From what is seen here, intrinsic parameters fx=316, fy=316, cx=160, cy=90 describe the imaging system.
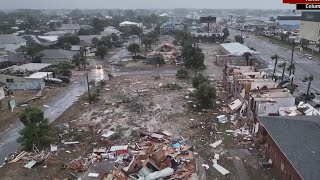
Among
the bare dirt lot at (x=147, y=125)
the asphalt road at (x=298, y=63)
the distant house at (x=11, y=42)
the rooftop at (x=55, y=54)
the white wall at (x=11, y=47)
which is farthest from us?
the distant house at (x=11, y=42)

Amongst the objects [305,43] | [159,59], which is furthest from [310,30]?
[159,59]

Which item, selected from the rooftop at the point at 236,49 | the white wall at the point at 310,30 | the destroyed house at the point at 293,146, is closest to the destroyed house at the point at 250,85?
the destroyed house at the point at 293,146

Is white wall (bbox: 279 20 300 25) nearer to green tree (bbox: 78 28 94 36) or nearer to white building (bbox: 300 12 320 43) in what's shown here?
white building (bbox: 300 12 320 43)

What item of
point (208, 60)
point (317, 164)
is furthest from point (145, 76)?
point (317, 164)

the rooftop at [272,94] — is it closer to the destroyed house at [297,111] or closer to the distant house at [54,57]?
the destroyed house at [297,111]

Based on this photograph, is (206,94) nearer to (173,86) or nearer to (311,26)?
(173,86)

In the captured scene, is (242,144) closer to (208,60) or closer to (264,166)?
(264,166)
